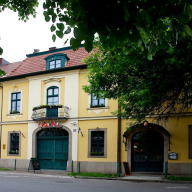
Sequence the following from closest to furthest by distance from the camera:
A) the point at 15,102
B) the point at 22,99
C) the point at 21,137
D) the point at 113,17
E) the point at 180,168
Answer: the point at 113,17 → the point at 180,168 → the point at 21,137 → the point at 22,99 → the point at 15,102

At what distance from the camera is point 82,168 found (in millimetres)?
18859

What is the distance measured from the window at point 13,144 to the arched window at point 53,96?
3761mm

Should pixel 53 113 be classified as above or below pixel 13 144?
above

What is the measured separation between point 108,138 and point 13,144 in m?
8.17

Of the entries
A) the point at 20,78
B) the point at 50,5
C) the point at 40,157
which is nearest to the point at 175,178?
the point at 40,157

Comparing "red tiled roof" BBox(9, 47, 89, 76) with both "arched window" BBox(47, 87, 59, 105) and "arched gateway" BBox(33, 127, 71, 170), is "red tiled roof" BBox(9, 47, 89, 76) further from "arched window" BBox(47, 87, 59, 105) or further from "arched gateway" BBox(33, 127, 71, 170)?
"arched gateway" BBox(33, 127, 71, 170)

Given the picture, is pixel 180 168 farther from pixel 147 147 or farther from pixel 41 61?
pixel 41 61

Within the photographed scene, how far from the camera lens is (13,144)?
72.7 ft

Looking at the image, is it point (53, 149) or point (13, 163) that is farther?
point (13, 163)

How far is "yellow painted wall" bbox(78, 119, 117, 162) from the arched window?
2653mm

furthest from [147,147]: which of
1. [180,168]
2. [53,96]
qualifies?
[53,96]

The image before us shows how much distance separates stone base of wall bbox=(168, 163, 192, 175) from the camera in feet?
53.0

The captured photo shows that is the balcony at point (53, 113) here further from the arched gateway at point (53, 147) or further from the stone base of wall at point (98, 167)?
the stone base of wall at point (98, 167)

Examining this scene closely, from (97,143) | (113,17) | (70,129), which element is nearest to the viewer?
(113,17)
